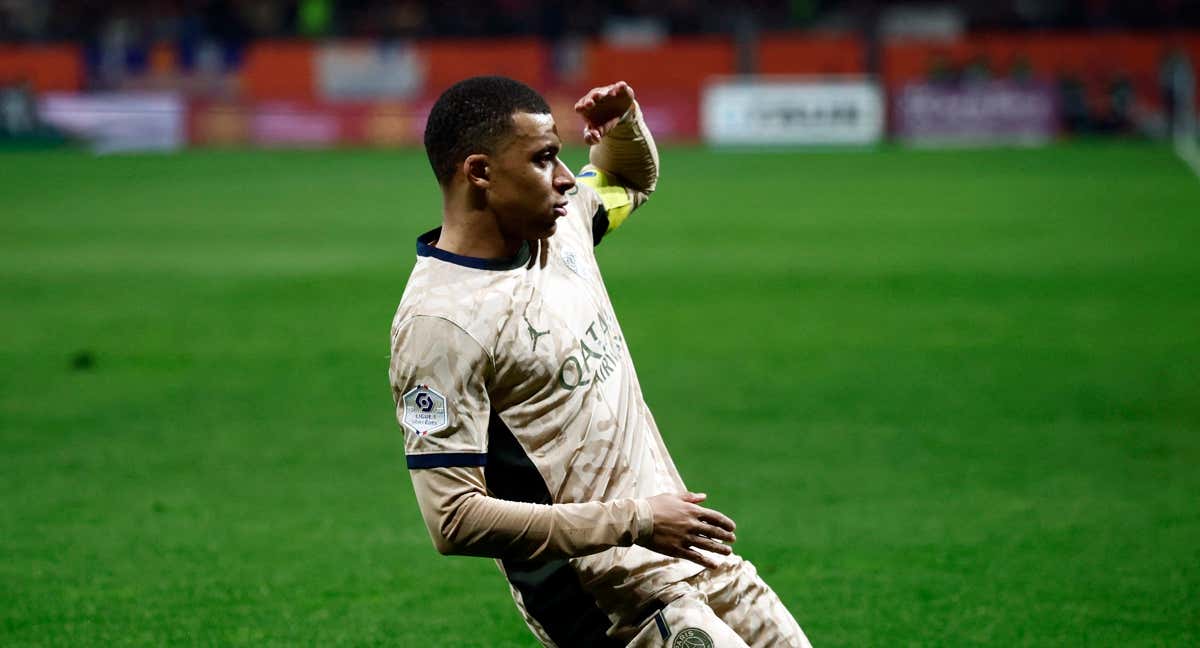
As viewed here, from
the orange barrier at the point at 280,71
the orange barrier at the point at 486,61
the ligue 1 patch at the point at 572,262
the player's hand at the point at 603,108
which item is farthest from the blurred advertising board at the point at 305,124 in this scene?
the ligue 1 patch at the point at 572,262

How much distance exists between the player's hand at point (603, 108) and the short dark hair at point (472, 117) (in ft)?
1.76

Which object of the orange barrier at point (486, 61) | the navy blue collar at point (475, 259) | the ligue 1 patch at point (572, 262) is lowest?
the orange barrier at point (486, 61)

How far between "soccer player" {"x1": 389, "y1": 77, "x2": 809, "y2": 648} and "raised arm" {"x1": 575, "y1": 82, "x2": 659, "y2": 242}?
1.72 feet

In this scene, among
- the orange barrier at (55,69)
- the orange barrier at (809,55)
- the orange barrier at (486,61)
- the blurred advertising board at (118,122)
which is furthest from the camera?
the orange barrier at (55,69)

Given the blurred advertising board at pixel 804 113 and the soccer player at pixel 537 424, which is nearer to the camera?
the soccer player at pixel 537 424

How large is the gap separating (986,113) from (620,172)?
104 feet

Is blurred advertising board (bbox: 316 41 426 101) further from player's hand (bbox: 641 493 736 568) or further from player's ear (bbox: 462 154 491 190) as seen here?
player's hand (bbox: 641 493 736 568)

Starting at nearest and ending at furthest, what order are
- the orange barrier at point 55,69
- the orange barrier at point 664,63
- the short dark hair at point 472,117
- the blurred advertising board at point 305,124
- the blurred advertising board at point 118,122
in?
the short dark hair at point 472,117 < the blurred advertising board at point 118,122 < the blurred advertising board at point 305,124 < the orange barrier at point 664,63 < the orange barrier at point 55,69

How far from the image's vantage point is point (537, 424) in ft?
11.0

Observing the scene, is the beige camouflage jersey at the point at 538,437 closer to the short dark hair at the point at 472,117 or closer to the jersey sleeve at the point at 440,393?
the jersey sleeve at the point at 440,393

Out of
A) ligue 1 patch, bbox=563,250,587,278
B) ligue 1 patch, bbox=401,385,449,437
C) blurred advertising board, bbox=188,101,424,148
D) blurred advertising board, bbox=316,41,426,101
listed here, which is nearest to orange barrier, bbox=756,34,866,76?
blurred advertising board, bbox=316,41,426,101

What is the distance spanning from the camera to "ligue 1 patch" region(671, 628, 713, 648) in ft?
11.0

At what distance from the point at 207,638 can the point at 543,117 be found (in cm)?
291

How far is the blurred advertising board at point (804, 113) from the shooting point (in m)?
34.3
